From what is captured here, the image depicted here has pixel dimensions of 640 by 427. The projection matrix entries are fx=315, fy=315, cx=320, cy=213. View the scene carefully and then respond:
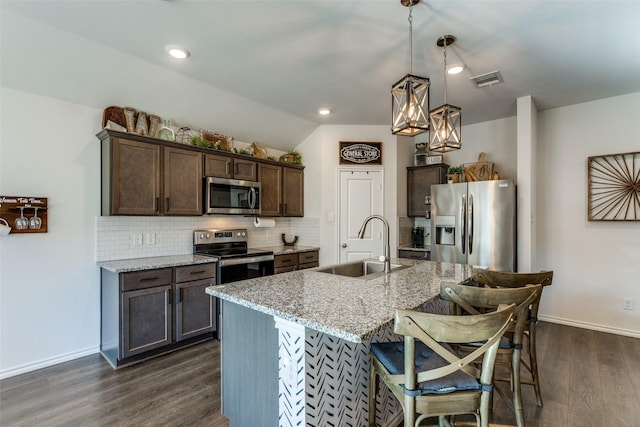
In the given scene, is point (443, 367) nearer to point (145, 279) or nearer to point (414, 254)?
point (145, 279)

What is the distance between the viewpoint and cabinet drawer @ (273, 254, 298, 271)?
13.1 feet

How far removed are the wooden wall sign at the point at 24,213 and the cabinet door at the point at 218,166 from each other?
1.46 metres

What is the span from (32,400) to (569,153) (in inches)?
228

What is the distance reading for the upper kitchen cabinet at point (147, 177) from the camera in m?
2.89

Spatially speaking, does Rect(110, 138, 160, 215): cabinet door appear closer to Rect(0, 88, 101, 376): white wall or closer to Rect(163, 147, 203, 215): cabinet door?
Rect(163, 147, 203, 215): cabinet door

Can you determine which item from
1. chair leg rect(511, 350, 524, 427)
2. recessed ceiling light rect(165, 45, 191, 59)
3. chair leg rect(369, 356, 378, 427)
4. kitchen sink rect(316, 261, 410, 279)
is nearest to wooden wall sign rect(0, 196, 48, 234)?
recessed ceiling light rect(165, 45, 191, 59)

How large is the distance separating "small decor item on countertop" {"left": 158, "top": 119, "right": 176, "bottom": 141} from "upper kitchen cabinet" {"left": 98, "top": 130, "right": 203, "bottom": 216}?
0.16 meters

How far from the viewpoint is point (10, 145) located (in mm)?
2592

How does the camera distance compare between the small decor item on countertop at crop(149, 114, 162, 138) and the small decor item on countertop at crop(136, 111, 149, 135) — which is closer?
the small decor item on countertop at crop(136, 111, 149, 135)

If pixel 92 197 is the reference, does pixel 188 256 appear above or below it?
below

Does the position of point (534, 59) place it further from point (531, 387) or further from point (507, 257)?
point (531, 387)

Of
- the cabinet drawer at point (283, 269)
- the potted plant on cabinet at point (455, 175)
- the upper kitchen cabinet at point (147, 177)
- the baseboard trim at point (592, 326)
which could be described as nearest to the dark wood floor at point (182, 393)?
the baseboard trim at point (592, 326)

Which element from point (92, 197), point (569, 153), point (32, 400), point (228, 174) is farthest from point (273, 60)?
point (569, 153)

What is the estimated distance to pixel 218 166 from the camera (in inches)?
146
